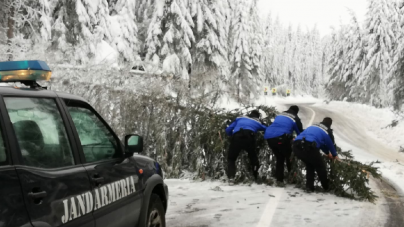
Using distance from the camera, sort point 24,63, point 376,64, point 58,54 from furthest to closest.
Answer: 1. point 376,64
2. point 58,54
3. point 24,63

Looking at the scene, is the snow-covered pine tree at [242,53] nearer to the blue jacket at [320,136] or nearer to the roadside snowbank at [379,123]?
the roadside snowbank at [379,123]

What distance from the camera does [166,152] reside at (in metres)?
10.0

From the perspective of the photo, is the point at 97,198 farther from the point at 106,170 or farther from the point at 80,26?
the point at 80,26

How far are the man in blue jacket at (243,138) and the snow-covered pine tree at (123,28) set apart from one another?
12321 millimetres

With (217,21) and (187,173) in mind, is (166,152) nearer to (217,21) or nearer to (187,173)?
(187,173)

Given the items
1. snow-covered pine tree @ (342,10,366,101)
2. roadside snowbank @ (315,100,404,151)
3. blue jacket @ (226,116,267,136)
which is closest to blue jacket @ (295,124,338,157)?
blue jacket @ (226,116,267,136)

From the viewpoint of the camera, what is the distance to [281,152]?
344 inches

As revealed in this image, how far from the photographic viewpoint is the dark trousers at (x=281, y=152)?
853cm

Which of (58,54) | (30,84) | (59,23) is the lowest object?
(30,84)

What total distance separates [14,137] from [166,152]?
765 centimetres

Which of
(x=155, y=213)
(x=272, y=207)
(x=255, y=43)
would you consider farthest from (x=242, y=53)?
(x=155, y=213)

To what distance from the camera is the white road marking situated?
5.92 m

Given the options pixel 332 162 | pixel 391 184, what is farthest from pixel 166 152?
pixel 391 184

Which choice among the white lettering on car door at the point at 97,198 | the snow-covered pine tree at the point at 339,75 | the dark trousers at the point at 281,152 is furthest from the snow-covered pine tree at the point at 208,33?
the white lettering on car door at the point at 97,198
